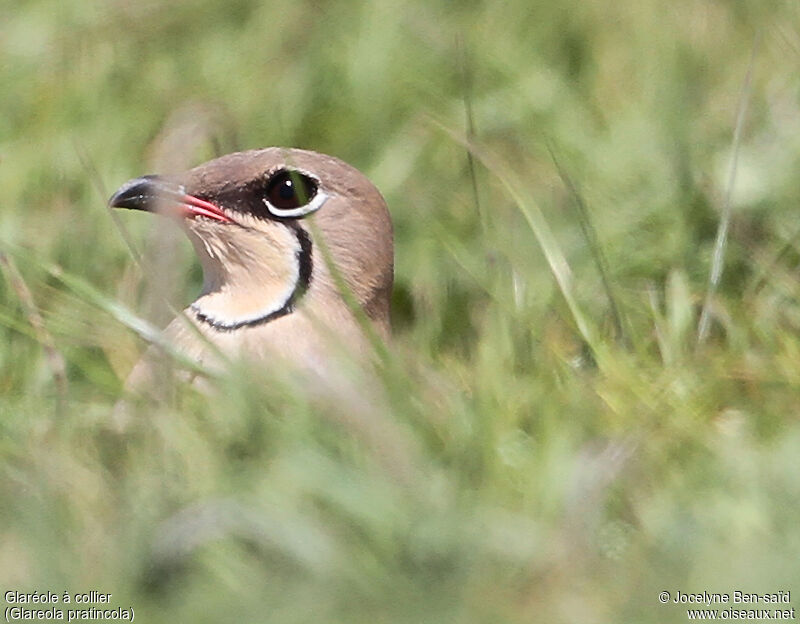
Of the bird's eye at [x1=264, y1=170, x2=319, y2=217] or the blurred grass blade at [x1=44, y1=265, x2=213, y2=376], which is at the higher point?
the blurred grass blade at [x1=44, y1=265, x2=213, y2=376]

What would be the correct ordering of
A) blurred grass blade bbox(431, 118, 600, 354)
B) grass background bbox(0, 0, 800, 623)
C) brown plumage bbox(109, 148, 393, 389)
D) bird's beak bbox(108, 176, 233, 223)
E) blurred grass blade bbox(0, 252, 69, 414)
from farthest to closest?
bird's beak bbox(108, 176, 233, 223), brown plumage bbox(109, 148, 393, 389), blurred grass blade bbox(431, 118, 600, 354), blurred grass blade bbox(0, 252, 69, 414), grass background bbox(0, 0, 800, 623)

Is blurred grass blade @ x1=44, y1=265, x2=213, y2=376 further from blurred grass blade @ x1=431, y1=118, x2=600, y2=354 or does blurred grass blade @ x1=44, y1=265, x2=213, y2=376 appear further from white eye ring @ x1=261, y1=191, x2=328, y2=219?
blurred grass blade @ x1=431, y1=118, x2=600, y2=354

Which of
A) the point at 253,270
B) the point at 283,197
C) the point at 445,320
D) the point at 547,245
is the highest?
the point at 283,197

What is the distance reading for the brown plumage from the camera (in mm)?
4297

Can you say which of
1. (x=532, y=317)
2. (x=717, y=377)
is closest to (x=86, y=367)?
(x=532, y=317)

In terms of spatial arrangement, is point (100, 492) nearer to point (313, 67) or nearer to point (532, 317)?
point (532, 317)

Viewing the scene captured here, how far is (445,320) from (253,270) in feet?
2.56

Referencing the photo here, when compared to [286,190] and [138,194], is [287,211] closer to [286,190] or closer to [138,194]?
[286,190]

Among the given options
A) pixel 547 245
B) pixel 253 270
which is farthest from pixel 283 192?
pixel 547 245

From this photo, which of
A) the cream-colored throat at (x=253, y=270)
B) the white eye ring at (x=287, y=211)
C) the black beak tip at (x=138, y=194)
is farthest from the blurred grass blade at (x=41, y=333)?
the white eye ring at (x=287, y=211)

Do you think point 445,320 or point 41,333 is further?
point 445,320

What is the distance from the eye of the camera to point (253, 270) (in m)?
4.39

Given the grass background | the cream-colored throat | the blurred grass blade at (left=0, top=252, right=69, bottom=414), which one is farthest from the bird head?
the blurred grass blade at (left=0, top=252, right=69, bottom=414)

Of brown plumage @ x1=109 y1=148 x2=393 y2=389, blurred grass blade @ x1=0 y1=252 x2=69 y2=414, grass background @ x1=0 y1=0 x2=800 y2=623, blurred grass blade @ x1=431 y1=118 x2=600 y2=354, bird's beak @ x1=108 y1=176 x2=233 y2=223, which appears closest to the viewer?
grass background @ x1=0 y1=0 x2=800 y2=623
